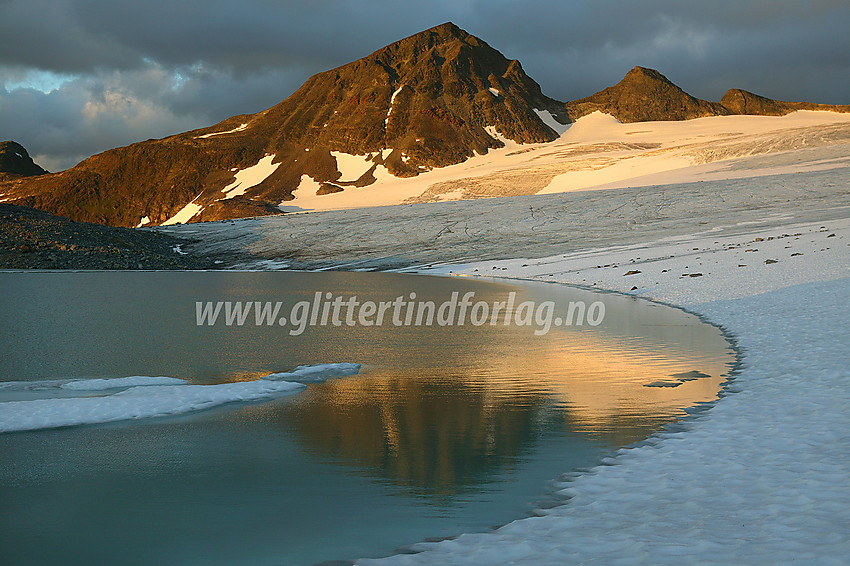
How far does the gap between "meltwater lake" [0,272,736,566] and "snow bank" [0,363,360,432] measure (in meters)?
0.18

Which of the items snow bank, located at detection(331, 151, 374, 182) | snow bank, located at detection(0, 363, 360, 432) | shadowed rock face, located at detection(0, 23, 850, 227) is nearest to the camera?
snow bank, located at detection(0, 363, 360, 432)

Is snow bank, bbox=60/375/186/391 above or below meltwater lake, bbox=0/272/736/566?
above

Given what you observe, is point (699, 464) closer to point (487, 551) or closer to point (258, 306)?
point (487, 551)

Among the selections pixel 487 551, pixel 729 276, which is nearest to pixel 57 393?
pixel 487 551

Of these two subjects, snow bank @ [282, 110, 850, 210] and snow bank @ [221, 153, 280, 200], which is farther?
snow bank @ [221, 153, 280, 200]

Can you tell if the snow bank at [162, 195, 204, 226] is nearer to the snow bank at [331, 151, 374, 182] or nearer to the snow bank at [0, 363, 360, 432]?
the snow bank at [331, 151, 374, 182]

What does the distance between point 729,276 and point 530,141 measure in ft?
552

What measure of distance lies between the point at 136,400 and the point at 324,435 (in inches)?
119

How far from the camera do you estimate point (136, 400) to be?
29.9ft

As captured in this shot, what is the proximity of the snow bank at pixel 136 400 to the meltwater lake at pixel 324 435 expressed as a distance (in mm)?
182

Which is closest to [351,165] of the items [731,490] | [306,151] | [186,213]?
[306,151]

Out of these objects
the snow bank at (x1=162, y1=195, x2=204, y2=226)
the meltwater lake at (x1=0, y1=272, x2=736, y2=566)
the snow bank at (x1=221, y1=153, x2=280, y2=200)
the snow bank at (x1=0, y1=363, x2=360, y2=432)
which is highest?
the snow bank at (x1=221, y1=153, x2=280, y2=200)

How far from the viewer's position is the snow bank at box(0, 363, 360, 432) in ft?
27.1

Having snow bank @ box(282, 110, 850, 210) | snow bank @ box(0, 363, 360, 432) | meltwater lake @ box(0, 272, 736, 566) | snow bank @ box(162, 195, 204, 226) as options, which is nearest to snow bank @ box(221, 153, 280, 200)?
snow bank @ box(162, 195, 204, 226)
